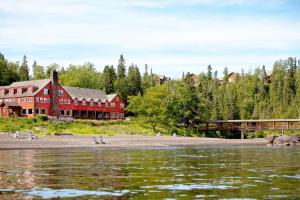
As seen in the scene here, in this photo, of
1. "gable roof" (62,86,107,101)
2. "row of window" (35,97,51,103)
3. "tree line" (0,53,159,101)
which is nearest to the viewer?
"row of window" (35,97,51,103)

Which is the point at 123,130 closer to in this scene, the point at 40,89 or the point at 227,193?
the point at 40,89

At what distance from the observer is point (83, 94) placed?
103 meters

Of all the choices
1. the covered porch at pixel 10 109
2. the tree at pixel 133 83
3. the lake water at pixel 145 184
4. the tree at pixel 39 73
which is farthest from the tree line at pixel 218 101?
the lake water at pixel 145 184

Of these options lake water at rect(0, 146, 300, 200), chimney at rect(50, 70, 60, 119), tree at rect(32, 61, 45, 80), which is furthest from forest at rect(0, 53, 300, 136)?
lake water at rect(0, 146, 300, 200)

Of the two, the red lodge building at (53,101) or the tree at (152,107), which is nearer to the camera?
the red lodge building at (53,101)

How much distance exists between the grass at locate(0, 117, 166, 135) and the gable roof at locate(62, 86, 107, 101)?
15.0 metres

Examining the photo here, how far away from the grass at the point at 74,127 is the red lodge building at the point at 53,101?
39.4ft

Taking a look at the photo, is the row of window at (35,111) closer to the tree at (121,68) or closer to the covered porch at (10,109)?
the covered porch at (10,109)

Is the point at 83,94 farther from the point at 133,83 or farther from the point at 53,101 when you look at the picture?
the point at 133,83

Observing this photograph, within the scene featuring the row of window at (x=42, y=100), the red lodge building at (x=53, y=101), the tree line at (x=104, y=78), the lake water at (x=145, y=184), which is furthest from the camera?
the tree line at (x=104, y=78)

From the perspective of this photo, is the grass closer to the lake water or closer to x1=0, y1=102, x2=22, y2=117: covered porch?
x1=0, y1=102, x2=22, y2=117: covered porch

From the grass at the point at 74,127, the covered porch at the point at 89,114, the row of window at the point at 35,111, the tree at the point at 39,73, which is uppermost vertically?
the tree at the point at 39,73

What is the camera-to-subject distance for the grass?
69438mm

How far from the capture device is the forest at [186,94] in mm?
94750
